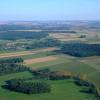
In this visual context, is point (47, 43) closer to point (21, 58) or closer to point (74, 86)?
point (21, 58)

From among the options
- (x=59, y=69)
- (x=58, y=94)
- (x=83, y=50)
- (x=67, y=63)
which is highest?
(x=83, y=50)

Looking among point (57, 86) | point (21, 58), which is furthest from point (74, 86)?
point (21, 58)

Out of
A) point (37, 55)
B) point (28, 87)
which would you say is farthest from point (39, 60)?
point (28, 87)

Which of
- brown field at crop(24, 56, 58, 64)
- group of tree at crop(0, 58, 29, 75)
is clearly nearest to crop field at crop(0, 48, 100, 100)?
brown field at crop(24, 56, 58, 64)

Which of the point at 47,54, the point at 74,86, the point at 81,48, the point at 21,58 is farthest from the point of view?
the point at 81,48

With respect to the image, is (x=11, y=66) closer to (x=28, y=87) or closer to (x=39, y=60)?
(x=39, y=60)

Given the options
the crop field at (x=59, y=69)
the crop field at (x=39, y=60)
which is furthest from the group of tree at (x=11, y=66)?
the crop field at (x=39, y=60)

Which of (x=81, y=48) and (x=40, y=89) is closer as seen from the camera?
(x=40, y=89)

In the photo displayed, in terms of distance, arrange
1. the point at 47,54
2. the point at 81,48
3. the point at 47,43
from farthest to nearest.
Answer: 1. the point at 47,43
2. the point at 81,48
3. the point at 47,54

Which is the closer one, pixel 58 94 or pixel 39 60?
pixel 58 94
